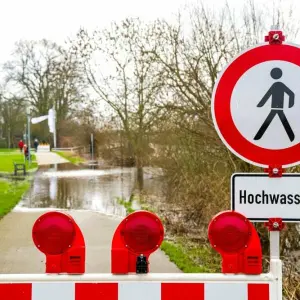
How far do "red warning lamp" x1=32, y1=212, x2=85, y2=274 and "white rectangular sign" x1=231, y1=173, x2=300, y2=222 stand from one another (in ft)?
2.57

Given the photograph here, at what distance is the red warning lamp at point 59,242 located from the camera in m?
2.13

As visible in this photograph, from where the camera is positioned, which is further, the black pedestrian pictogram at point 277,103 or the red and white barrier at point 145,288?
the black pedestrian pictogram at point 277,103

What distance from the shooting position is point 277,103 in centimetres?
236

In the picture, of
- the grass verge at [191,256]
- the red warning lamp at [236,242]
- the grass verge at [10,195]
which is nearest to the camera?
the red warning lamp at [236,242]

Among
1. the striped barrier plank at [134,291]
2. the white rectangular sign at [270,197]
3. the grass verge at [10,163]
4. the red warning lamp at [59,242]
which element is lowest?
the grass verge at [10,163]

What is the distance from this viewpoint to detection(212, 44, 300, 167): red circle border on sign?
236 centimetres

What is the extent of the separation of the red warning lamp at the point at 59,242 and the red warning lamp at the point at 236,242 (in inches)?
22.7

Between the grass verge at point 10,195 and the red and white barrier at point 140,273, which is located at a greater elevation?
the red and white barrier at point 140,273

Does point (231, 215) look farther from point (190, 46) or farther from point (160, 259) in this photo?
point (190, 46)

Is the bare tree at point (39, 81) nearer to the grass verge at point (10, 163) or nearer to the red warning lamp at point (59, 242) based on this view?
the grass verge at point (10, 163)

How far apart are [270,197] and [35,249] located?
6277mm

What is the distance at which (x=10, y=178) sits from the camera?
23.4 meters

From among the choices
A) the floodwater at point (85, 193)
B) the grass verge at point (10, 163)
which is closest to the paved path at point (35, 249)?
the floodwater at point (85, 193)

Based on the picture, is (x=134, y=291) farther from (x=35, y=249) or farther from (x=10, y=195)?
(x=10, y=195)
